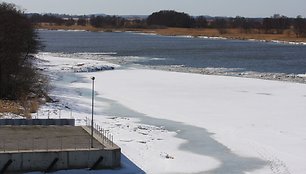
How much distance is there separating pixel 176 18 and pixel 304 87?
137918 millimetres

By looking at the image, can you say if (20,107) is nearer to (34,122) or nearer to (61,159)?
(34,122)

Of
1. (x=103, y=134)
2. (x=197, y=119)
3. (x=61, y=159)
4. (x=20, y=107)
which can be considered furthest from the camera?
(x=20, y=107)

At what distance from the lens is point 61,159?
51.0ft

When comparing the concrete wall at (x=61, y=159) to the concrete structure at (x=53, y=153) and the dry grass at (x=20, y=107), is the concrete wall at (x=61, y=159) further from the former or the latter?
the dry grass at (x=20, y=107)

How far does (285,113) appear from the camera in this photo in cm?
→ 2592

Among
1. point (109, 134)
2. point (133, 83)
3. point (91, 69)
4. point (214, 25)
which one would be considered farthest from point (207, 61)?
point (214, 25)

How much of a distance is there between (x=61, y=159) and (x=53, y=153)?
0.29 meters

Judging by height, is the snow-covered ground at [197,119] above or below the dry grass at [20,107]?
below

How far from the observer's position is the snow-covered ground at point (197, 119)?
17734 mm

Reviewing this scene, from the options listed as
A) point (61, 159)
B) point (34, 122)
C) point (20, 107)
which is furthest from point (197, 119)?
point (61, 159)

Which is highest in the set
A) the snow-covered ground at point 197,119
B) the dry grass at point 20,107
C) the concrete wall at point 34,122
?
the concrete wall at point 34,122

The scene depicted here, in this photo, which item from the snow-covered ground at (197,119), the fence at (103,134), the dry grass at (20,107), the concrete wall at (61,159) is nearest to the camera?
the concrete wall at (61,159)

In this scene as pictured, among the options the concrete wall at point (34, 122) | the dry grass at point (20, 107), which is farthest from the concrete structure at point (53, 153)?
the dry grass at point (20, 107)

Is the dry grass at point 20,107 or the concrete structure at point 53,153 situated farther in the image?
the dry grass at point 20,107
